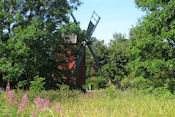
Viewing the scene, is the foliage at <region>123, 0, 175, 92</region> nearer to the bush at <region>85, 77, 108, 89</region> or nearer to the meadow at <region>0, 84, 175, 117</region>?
the meadow at <region>0, 84, 175, 117</region>

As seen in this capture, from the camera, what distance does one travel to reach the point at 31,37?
53.3 feet

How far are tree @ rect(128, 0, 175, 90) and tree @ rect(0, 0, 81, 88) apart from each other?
238 inches

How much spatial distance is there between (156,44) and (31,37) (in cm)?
1025

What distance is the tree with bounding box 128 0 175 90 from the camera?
17453 millimetres

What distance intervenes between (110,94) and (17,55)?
28.1ft

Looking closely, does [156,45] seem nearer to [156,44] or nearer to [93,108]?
[156,44]

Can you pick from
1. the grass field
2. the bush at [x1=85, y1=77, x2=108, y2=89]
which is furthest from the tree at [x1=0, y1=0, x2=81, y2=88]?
the bush at [x1=85, y1=77, x2=108, y2=89]

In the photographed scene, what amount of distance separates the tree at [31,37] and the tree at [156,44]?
6034 millimetres

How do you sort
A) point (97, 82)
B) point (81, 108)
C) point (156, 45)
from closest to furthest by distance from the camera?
1. point (81, 108)
2. point (156, 45)
3. point (97, 82)

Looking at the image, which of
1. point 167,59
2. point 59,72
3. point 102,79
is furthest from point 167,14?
point 102,79

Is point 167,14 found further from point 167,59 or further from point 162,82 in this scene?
point 162,82

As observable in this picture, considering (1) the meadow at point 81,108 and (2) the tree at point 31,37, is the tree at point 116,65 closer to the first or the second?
(2) the tree at point 31,37

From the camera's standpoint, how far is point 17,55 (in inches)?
639

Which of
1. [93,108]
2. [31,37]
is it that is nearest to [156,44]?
[31,37]
